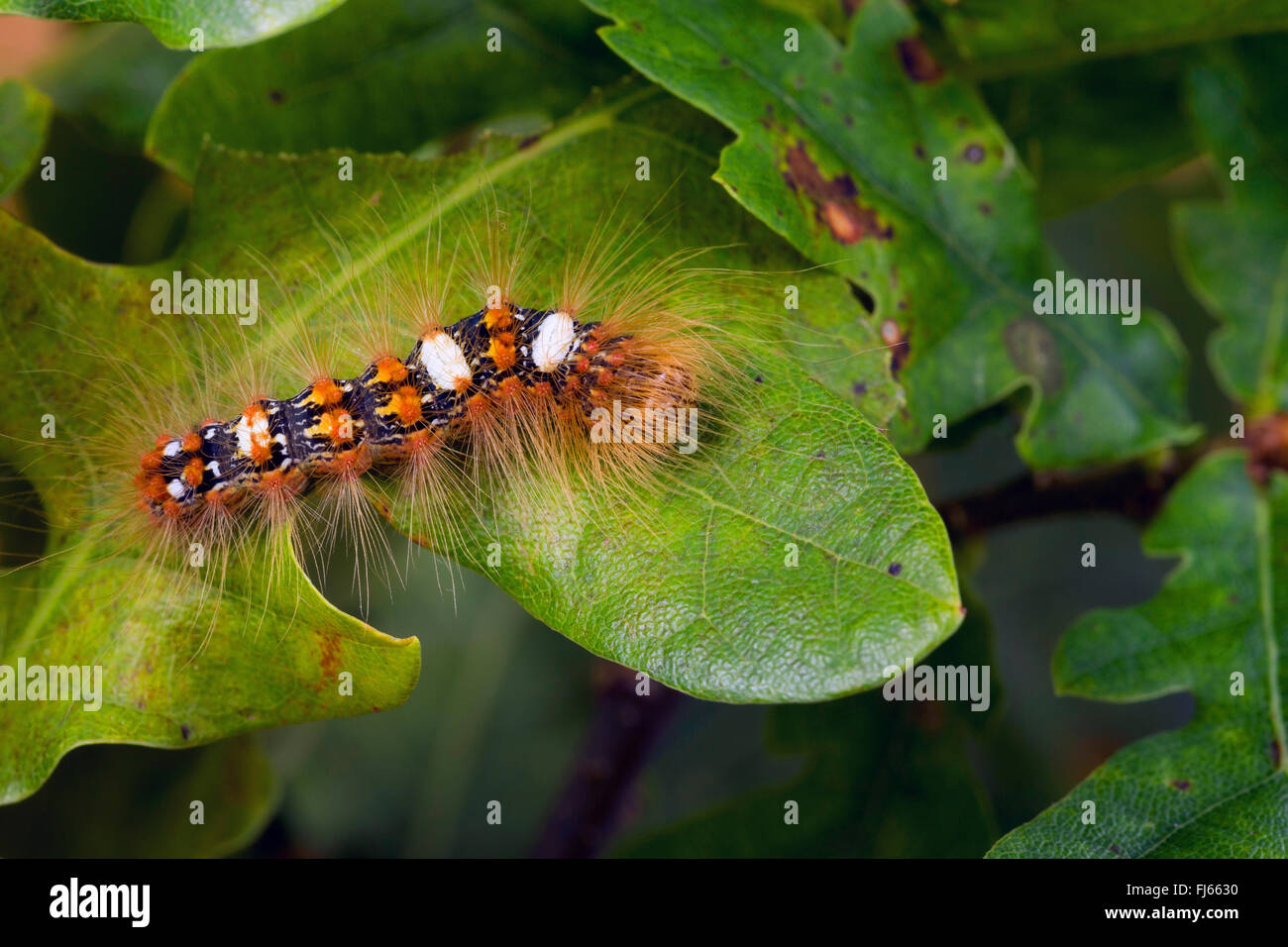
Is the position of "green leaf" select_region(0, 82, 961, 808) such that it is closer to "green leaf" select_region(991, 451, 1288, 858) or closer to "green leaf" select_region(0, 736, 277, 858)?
"green leaf" select_region(991, 451, 1288, 858)

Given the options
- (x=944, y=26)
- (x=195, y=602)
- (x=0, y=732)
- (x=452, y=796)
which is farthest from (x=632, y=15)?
(x=452, y=796)

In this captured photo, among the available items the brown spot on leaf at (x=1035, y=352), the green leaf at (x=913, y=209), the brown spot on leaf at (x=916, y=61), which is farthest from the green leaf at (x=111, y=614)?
the brown spot on leaf at (x=916, y=61)

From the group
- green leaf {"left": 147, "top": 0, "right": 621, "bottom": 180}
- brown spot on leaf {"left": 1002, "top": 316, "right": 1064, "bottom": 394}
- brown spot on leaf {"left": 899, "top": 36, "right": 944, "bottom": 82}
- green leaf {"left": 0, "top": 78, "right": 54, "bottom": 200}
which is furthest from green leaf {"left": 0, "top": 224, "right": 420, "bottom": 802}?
brown spot on leaf {"left": 899, "top": 36, "right": 944, "bottom": 82}

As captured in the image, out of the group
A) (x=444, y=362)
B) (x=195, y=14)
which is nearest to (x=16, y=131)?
(x=195, y=14)

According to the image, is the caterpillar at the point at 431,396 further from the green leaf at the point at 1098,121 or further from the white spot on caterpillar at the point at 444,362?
the green leaf at the point at 1098,121

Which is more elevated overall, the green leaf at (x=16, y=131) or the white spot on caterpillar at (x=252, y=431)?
the green leaf at (x=16, y=131)

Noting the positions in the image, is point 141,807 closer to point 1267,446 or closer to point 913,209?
point 913,209
